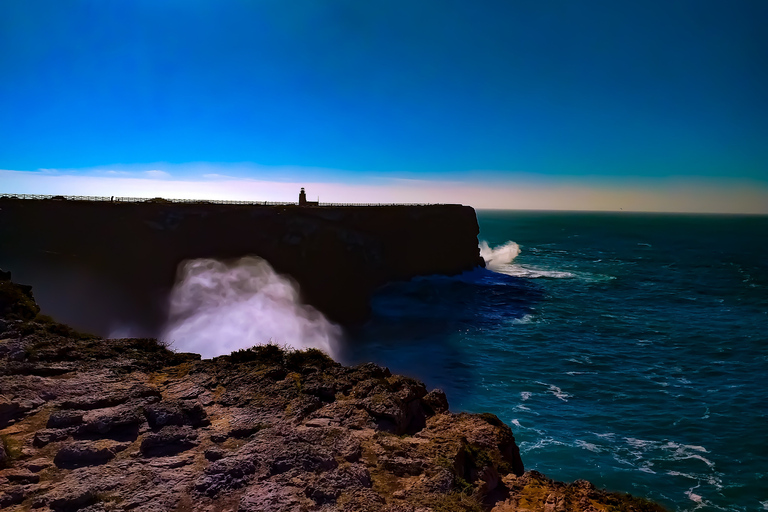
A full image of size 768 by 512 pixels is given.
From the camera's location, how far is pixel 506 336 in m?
32.4

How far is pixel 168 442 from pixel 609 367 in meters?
25.3

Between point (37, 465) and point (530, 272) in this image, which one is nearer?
point (37, 465)

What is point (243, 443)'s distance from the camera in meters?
7.91

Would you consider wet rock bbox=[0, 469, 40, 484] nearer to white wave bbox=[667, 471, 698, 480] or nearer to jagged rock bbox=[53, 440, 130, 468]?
jagged rock bbox=[53, 440, 130, 468]

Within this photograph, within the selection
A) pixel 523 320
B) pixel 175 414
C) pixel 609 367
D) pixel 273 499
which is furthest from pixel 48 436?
pixel 523 320

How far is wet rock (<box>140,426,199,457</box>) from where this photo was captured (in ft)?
24.8

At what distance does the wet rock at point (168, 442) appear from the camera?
755cm

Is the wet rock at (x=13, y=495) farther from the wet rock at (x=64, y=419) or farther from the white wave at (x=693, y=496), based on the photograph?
the white wave at (x=693, y=496)

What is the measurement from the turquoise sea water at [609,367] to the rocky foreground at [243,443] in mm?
9528

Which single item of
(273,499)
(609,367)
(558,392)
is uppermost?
(273,499)

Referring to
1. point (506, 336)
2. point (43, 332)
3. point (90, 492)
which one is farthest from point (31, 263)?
point (506, 336)

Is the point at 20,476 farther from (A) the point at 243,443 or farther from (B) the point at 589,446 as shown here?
(B) the point at 589,446

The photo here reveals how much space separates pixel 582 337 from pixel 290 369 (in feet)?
88.4

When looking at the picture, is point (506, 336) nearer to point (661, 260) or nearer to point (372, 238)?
point (372, 238)
